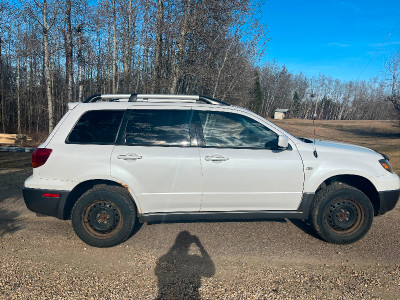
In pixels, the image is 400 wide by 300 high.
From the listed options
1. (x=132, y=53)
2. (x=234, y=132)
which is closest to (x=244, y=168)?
(x=234, y=132)

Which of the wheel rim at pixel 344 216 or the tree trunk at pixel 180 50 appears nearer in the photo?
the wheel rim at pixel 344 216

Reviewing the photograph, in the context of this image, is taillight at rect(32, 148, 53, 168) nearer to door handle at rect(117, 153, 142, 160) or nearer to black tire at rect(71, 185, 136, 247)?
black tire at rect(71, 185, 136, 247)

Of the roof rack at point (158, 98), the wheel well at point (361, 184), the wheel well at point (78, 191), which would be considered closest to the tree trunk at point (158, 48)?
the roof rack at point (158, 98)

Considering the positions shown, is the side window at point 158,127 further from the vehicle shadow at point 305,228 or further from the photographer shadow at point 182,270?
the vehicle shadow at point 305,228

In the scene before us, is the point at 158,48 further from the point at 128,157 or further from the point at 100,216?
the point at 100,216

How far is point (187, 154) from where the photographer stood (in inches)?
142

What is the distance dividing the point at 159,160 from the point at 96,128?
996 millimetres

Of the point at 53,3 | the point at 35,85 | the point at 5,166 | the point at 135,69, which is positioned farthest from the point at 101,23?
the point at 5,166

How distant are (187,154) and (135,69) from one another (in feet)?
61.9

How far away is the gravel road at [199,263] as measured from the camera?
2.74 meters

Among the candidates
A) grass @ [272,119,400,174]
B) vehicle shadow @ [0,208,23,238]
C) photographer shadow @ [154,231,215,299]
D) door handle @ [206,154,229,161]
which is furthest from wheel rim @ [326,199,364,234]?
grass @ [272,119,400,174]

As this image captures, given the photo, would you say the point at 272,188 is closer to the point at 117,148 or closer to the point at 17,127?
the point at 117,148

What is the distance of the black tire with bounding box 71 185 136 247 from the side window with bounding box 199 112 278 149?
141cm

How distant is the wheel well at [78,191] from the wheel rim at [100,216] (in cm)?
27
